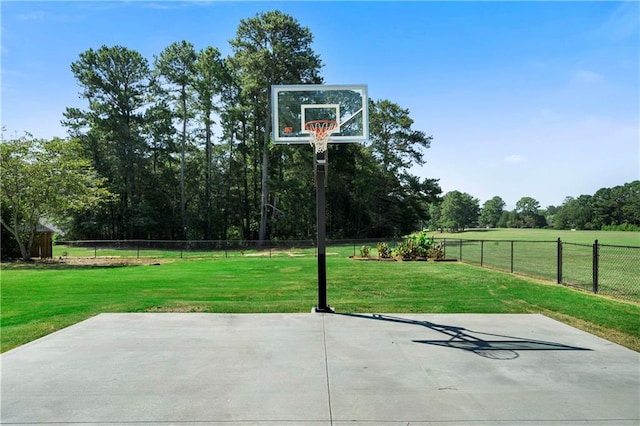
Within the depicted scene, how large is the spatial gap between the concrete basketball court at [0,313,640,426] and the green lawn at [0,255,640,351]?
43.6 inches

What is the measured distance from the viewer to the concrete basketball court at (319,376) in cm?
318

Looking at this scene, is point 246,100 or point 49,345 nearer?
point 49,345

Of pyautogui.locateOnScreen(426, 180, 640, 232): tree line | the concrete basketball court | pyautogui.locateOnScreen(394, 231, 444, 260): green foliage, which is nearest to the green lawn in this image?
the concrete basketball court

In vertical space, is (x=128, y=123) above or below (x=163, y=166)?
above

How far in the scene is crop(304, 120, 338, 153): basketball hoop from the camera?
25.2 ft

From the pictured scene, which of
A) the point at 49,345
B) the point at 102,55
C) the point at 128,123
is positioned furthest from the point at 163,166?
the point at 49,345

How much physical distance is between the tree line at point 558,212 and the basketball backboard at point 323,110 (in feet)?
182

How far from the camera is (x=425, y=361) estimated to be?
4.38m

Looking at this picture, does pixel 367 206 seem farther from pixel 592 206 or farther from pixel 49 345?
pixel 592 206

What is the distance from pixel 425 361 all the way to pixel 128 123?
40.7 metres

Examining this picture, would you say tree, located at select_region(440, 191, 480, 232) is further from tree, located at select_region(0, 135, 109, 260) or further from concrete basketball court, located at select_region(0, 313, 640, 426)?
concrete basketball court, located at select_region(0, 313, 640, 426)

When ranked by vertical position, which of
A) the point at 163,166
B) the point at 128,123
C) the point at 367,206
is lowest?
the point at 367,206

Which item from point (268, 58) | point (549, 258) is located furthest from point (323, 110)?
point (268, 58)

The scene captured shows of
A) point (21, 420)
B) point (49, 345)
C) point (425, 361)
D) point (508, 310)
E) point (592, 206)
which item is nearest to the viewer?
point (21, 420)
